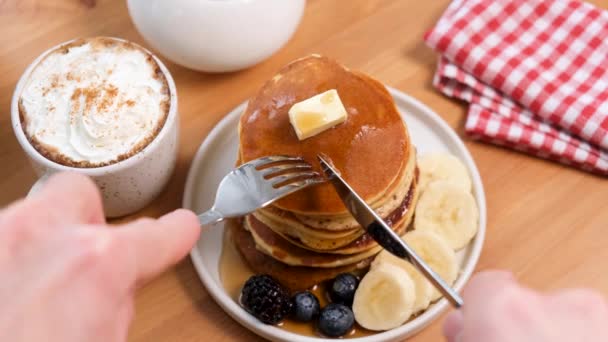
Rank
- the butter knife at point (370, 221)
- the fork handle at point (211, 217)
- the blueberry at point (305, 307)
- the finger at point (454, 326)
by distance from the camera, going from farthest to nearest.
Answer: the blueberry at point (305, 307) → the fork handle at point (211, 217) → the butter knife at point (370, 221) → the finger at point (454, 326)

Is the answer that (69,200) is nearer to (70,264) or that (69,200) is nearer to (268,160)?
(70,264)

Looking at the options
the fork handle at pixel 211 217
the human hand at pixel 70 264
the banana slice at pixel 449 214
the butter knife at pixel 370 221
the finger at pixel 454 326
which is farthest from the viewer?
the banana slice at pixel 449 214

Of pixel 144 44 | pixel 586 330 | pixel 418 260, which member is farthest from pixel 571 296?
pixel 144 44

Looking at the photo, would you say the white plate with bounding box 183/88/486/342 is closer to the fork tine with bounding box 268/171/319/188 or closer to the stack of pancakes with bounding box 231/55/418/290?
the stack of pancakes with bounding box 231/55/418/290

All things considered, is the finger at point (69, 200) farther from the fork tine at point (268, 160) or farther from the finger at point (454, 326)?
the fork tine at point (268, 160)

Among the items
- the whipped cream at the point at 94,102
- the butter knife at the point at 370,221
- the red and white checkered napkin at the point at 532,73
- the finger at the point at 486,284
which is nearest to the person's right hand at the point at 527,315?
the finger at the point at 486,284

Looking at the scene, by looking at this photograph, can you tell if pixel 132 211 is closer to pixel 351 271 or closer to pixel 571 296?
pixel 351 271

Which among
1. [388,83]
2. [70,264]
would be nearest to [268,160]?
[388,83]
